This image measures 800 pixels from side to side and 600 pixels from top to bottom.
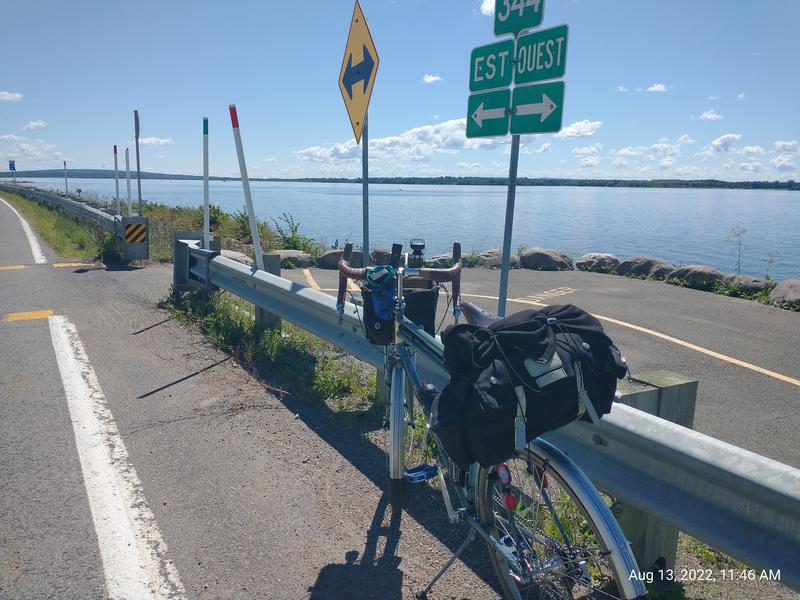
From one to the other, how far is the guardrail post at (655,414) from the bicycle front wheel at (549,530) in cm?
24

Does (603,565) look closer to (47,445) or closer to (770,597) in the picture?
(770,597)

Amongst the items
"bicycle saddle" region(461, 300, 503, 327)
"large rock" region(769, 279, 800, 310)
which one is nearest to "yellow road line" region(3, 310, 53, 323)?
"bicycle saddle" region(461, 300, 503, 327)

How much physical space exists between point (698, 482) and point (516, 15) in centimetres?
323

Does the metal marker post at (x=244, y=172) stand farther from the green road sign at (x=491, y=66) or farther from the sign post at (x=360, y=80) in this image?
the green road sign at (x=491, y=66)

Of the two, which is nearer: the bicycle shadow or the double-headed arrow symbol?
the bicycle shadow

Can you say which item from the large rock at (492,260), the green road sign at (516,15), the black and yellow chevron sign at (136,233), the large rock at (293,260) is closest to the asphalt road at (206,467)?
the green road sign at (516,15)

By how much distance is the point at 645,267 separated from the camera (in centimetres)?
1427

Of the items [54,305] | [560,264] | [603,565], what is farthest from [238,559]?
[560,264]

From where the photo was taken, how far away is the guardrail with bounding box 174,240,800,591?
7.02 ft

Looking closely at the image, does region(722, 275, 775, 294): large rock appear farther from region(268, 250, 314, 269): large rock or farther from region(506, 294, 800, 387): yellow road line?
region(268, 250, 314, 269): large rock

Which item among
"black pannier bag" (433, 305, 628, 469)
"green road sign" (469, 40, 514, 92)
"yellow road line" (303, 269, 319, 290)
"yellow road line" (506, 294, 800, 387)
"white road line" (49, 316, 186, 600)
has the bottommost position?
"white road line" (49, 316, 186, 600)

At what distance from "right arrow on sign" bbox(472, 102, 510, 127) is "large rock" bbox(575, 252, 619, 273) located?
11.4 metres

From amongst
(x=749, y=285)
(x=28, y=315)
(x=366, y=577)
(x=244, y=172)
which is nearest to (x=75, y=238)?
(x=28, y=315)

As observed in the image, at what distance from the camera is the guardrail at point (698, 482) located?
214cm
